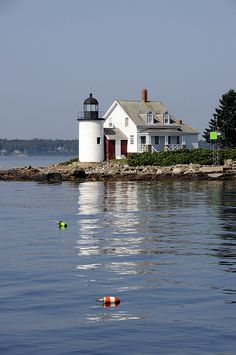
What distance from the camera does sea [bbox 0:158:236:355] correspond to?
15820 mm

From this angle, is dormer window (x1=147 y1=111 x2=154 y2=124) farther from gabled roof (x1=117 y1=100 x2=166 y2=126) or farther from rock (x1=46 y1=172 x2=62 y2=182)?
rock (x1=46 y1=172 x2=62 y2=182)

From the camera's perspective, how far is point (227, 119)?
85.4 meters

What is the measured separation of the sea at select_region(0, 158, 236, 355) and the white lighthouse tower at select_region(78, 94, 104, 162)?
4319 centimetres

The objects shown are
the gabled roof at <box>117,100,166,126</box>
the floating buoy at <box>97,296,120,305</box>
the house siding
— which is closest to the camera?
the floating buoy at <box>97,296,120,305</box>

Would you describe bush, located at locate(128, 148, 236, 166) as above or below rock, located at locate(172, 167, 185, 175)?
above

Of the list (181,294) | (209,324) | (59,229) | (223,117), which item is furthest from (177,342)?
(223,117)

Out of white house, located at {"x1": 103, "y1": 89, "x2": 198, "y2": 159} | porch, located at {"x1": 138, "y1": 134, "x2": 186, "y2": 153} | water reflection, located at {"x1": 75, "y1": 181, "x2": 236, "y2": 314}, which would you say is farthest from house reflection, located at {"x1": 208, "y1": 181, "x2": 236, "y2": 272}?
white house, located at {"x1": 103, "y1": 89, "x2": 198, "y2": 159}

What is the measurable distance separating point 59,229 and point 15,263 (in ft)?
31.7

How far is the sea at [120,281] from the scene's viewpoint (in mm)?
15820

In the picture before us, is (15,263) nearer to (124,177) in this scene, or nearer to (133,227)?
(133,227)

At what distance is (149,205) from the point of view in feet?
151

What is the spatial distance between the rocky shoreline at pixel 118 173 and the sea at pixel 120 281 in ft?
98.2

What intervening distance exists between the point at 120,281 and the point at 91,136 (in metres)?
65.0

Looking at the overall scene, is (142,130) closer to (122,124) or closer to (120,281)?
(122,124)
